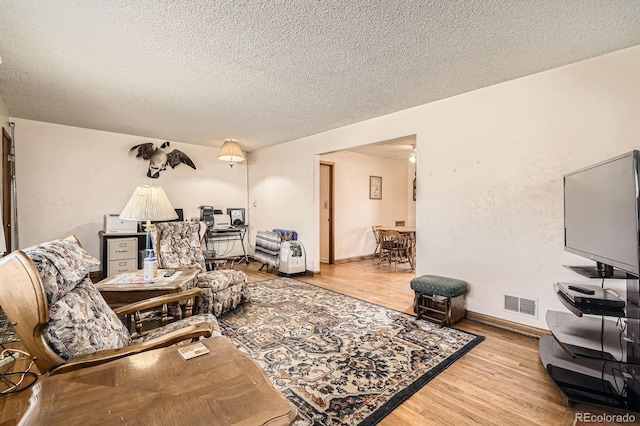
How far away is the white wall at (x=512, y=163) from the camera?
252 cm

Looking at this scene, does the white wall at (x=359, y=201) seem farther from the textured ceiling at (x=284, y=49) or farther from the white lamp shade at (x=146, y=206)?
the white lamp shade at (x=146, y=206)

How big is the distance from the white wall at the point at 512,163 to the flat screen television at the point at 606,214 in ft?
1.22

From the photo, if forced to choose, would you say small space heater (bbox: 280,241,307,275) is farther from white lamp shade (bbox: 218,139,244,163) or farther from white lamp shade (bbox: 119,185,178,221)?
white lamp shade (bbox: 119,185,178,221)

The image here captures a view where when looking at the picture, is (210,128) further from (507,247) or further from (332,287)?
(507,247)

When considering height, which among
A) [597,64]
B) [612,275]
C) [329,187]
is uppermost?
[597,64]

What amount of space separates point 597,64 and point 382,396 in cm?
315

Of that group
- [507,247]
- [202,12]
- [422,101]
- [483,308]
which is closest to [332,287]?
[483,308]

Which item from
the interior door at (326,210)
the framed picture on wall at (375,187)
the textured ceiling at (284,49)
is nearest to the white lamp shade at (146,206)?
the textured ceiling at (284,49)

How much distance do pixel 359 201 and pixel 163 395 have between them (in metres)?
6.28

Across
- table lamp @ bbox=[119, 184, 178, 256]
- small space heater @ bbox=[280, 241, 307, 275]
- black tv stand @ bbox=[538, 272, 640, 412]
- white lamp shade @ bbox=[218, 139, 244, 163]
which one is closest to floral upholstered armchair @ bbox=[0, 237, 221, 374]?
table lamp @ bbox=[119, 184, 178, 256]

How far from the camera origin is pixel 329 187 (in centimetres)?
647

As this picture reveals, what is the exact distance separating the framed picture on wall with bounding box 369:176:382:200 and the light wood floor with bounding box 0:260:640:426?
4.51 metres

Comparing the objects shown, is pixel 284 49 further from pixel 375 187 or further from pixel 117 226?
pixel 375 187

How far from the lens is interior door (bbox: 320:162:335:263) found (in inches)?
253
